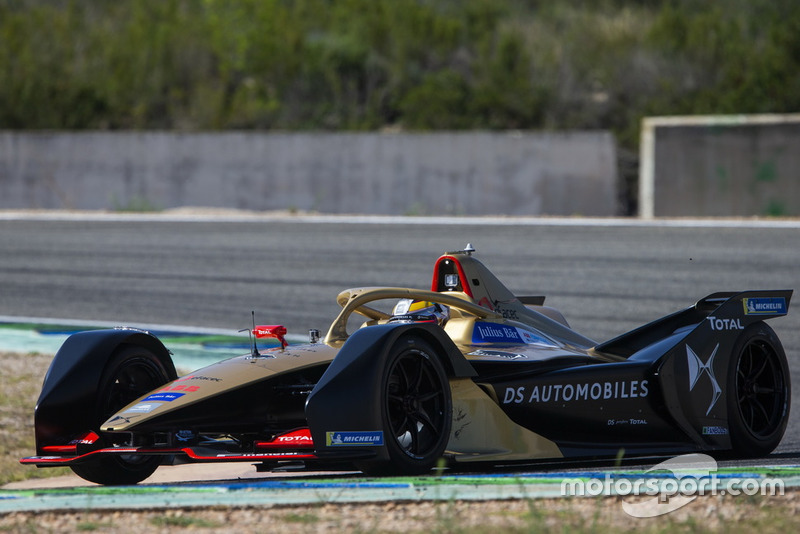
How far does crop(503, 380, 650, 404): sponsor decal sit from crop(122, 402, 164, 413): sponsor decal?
5.40 feet

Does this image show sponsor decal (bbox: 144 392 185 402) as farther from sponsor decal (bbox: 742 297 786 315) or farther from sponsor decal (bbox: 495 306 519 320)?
sponsor decal (bbox: 742 297 786 315)

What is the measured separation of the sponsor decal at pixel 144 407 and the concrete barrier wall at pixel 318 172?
15543mm

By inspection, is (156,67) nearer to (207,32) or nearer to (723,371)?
(207,32)

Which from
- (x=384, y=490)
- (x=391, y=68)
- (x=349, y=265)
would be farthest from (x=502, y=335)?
(x=391, y=68)

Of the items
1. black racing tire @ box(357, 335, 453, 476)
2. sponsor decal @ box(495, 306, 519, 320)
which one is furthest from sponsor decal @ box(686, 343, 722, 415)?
black racing tire @ box(357, 335, 453, 476)

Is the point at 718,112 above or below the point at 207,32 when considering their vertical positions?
below

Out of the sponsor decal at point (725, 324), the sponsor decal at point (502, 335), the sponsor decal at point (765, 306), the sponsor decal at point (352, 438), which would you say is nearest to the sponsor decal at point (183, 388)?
the sponsor decal at point (352, 438)

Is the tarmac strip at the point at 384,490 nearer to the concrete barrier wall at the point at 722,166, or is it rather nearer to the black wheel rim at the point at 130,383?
the black wheel rim at the point at 130,383

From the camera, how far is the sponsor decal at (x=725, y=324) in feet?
21.1

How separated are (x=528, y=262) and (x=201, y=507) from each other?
1034cm

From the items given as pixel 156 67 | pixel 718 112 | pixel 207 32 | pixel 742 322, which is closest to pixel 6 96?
pixel 156 67

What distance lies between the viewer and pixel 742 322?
6.59m

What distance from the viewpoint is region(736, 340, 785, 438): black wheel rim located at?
649cm

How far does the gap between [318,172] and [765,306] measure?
15599 mm
